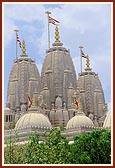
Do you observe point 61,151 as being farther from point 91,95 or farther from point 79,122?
point 91,95

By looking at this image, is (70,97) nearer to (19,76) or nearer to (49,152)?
(19,76)

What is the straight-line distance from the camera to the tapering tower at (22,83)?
44.1 metres

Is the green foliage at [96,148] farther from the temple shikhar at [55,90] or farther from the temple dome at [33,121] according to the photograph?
the temple shikhar at [55,90]

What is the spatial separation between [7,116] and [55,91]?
4465 millimetres

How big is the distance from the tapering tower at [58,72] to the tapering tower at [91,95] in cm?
122

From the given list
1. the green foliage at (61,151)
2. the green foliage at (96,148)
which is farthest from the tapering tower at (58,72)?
the green foliage at (96,148)

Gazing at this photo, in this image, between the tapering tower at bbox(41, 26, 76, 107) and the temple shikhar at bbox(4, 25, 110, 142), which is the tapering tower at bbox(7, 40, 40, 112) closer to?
the temple shikhar at bbox(4, 25, 110, 142)

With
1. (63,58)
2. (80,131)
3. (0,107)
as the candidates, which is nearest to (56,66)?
(63,58)

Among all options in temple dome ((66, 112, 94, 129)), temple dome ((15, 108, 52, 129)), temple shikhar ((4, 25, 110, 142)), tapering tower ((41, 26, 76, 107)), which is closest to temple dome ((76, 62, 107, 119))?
temple shikhar ((4, 25, 110, 142))

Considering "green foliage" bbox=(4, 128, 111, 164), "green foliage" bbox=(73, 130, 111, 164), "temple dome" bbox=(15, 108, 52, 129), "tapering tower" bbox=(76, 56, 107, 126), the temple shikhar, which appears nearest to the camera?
"green foliage" bbox=(4, 128, 111, 164)

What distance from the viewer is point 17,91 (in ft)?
148

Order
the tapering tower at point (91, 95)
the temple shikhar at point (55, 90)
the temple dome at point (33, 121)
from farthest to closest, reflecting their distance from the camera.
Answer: the tapering tower at point (91, 95) < the temple shikhar at point (55, 90) < the temple dome at point (33, 121)

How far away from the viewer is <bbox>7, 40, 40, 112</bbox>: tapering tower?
44125mm

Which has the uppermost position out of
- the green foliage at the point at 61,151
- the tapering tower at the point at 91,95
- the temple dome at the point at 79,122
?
the tapering tower at the point at 91,95
